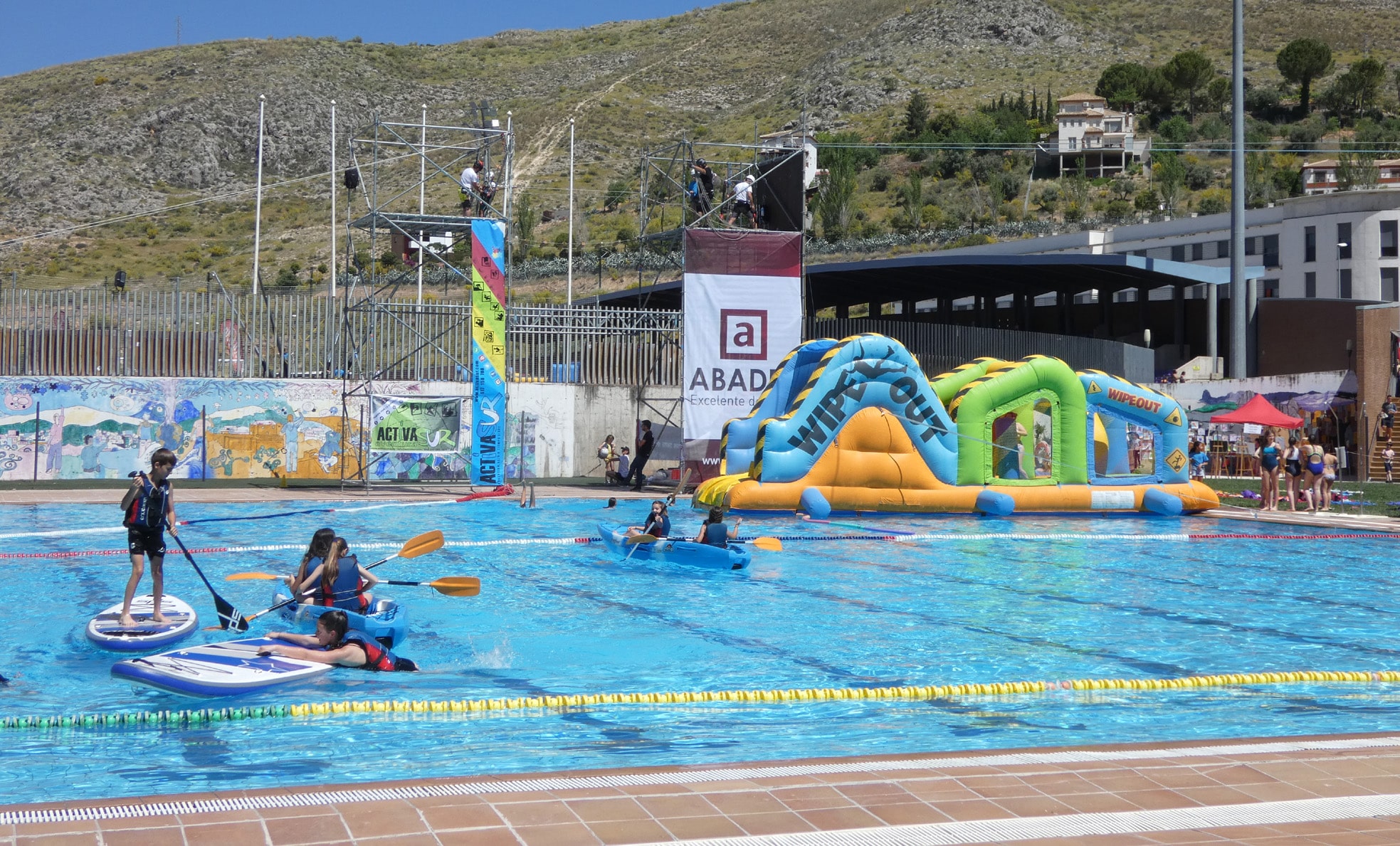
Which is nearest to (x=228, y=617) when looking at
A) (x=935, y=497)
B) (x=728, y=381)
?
(x=935, y=497)

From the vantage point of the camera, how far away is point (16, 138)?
308 ft

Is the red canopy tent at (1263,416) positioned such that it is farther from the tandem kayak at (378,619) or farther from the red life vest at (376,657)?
the red life vest at (376,657)

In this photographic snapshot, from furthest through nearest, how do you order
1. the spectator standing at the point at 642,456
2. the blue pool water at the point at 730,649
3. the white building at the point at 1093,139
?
the white building at the point at 1093,139 < the spectator standing at the point at 642,456 < the blue pool water at the point at 730,649

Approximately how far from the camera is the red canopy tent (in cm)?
2834

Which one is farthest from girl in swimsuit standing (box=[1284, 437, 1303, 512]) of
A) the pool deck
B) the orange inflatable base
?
the pool deck

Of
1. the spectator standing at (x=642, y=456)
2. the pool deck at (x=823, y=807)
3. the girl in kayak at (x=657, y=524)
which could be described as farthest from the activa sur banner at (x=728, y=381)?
the pool deck at (x=823, y=807)

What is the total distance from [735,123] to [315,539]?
103468 mm

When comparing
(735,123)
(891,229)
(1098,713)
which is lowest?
(1098,713)

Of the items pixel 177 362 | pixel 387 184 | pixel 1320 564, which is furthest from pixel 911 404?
pixel 387 184

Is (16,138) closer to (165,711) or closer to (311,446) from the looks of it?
(311,446)

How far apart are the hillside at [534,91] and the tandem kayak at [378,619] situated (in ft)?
202

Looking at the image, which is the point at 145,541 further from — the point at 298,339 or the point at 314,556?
the point at 298,339

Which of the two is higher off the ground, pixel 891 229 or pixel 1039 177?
pixel 1039 177

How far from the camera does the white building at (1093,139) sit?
327 ft
